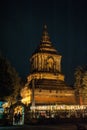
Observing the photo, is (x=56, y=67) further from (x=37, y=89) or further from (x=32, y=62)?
(x=37, y=89)

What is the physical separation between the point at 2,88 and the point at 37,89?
12.3 metres

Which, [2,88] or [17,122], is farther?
[2,88]

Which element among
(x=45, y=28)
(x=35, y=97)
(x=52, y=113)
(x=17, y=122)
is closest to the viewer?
(x=17, y=122)

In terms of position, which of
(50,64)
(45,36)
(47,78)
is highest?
(45,36)

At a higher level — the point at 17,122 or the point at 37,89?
the point at 37,89

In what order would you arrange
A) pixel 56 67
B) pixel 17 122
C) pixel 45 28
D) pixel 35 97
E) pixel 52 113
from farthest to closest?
pixel 45 28, pixel 56 67, pixel 35 97, pixel 52 113, pixel 17 122

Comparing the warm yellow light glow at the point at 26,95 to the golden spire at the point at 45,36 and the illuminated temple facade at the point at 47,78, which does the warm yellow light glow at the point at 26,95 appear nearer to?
the illuminated temple facade at the point at 47,78

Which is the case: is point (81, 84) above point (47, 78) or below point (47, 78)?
below

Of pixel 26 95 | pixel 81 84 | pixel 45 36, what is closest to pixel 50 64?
pixel 81 84

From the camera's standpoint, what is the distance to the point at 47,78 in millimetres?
56281

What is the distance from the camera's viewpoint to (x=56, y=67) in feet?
193

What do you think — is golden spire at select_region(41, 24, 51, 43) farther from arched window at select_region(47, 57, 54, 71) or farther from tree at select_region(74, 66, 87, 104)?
tree at select_region(74, 66, 87, 104)

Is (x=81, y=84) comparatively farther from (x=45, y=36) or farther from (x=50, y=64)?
(x=45, y=36)

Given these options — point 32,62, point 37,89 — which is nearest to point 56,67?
point 32,62
